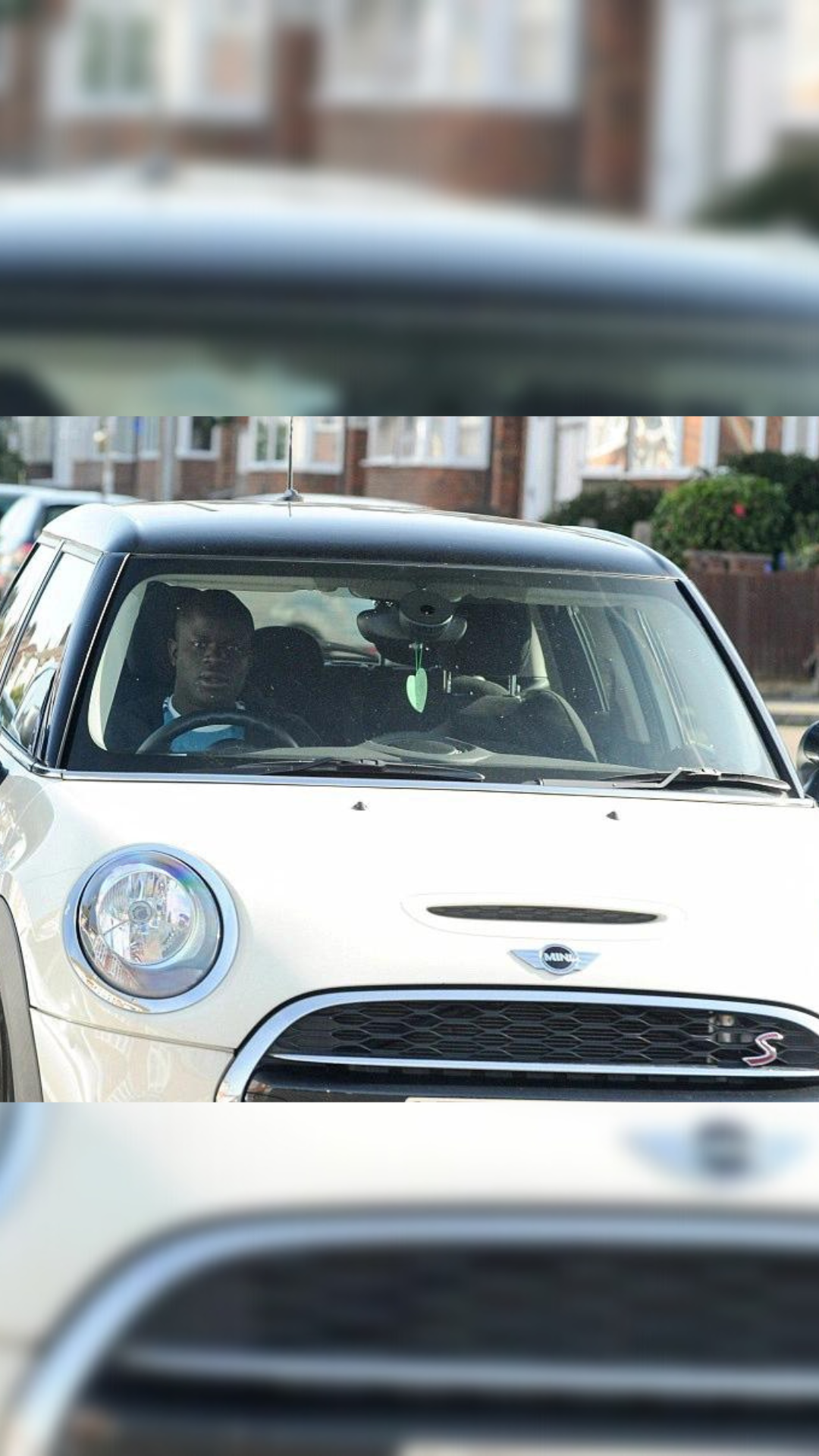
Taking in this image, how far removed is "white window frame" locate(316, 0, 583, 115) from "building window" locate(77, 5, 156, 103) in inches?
2.7

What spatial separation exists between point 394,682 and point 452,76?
3.84 metres

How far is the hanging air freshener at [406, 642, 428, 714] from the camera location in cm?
461

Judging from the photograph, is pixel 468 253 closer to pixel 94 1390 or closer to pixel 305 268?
pixel 305 268

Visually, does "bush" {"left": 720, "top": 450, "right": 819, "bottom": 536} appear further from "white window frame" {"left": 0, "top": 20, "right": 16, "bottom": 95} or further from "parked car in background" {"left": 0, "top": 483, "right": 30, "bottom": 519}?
"white window frame" {"left": 0, "top": 20, "right": 16, "bottom": 95}

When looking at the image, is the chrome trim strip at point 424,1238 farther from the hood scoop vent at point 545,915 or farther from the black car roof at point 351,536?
the black car roof at point 351,536

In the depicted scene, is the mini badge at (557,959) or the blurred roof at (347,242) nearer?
the blurred roof at (347,242)

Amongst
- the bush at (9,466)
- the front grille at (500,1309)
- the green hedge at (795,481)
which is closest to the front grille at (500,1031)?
the bush at (9,466)

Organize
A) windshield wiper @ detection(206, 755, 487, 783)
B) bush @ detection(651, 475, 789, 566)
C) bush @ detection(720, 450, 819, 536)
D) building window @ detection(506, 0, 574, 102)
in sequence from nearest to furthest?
building window @ detection(506, 0, 574, 102) → windshield wiper @ detection(206, 755, 487, 783) → bush @ detection(651, 475, 789, 566) → bush @ detection(720, 450, 819, 536)

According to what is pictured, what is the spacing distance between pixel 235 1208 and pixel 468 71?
692 millimetres

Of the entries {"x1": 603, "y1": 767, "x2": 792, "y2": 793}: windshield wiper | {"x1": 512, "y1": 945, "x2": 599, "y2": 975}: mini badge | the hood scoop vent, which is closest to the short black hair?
{"x1": 603, "y1": 767, "x2": 792, "y2": 793}: windshield wiper

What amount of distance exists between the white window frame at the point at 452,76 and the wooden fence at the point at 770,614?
19.5 metres

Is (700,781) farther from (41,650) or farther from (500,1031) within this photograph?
(41,650)

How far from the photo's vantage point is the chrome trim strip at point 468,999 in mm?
3510

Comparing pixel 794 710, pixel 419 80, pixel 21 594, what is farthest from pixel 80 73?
pixel 794 710
